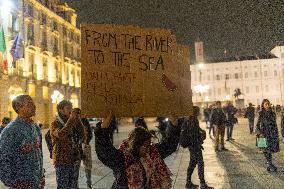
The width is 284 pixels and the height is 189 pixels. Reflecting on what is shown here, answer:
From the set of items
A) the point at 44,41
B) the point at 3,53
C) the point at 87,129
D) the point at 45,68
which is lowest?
the point at 87,129

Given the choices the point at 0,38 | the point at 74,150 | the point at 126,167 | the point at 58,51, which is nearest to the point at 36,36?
the point at 58,51

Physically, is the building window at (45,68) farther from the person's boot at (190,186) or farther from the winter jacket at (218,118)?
the person's boot at (190,186)

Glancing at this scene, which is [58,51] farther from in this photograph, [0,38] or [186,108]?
[186,108]

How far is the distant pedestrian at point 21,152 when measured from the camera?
365cm

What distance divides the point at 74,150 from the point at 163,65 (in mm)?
2708

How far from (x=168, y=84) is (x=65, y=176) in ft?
8.92

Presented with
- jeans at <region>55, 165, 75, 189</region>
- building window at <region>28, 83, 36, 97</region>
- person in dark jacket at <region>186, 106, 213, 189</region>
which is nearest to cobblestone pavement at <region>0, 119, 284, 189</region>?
person in dark jacket at <region>186, 106, 213, 189</region>

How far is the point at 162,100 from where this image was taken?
147 inches

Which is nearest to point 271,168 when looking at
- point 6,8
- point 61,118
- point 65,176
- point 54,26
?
point 65,176

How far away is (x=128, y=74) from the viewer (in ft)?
12.0

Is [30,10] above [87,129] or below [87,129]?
above

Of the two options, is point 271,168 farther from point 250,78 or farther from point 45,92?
point 250,78

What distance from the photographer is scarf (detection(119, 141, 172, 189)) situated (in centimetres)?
335

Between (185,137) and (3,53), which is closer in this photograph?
(185,137)
